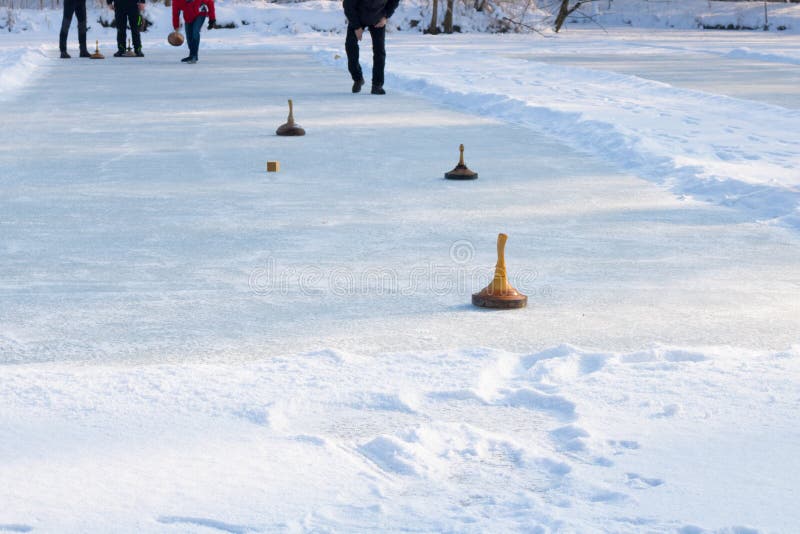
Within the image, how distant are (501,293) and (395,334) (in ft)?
1.78

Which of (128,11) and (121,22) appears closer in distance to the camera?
(128,11)

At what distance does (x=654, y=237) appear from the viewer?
6.27m

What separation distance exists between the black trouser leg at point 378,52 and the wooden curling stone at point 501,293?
385 inches

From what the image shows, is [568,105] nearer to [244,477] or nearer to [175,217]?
[175,217]

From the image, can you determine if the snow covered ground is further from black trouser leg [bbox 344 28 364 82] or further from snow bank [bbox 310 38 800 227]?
black trouser leg [bbox 344 28 364 82]

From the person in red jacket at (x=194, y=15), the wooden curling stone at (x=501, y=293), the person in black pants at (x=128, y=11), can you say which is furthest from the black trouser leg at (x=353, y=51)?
the wooden curling stone at (x=501, y=293)

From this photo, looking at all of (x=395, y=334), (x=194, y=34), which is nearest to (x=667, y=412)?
(x=395, y=334)

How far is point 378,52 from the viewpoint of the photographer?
14.7 meters

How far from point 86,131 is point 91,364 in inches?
289

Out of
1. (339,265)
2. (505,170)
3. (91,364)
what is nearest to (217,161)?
(505,170)

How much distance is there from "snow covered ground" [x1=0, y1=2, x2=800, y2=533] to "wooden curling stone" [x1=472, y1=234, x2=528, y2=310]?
0.27ft

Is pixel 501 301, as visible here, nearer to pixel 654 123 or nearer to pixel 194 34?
pixel 654 123

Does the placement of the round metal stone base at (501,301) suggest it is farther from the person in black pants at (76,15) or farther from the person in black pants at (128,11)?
the person in black pants at (128,11)

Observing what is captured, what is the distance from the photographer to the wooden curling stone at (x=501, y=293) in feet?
15.5
